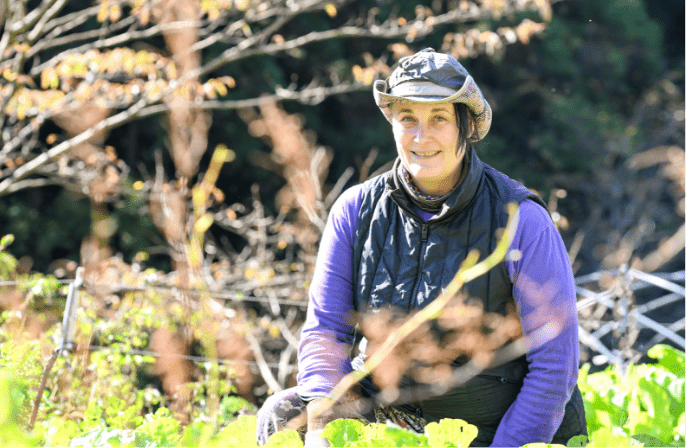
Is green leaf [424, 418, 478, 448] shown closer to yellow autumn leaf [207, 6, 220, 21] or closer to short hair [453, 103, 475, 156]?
short hair [453, 103, 475, 156]

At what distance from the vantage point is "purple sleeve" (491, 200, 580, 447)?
1.39 metres

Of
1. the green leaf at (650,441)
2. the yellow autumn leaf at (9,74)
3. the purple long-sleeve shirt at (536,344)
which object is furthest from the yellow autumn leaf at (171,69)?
the green leaf at (650,441)

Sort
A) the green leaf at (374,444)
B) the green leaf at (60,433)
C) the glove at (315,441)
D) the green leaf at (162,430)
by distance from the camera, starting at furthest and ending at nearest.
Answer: the glove at (315,441) → the green leaf at (162,430) → the green leaf at (374,444) → the green leaf at (60,433)

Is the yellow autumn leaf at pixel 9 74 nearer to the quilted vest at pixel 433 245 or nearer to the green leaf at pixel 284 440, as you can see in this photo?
the quilted vest at pixel 433 245

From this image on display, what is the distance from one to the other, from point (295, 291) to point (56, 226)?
3.26 metres

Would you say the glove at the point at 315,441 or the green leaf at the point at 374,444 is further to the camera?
the glove at the point at 315,441

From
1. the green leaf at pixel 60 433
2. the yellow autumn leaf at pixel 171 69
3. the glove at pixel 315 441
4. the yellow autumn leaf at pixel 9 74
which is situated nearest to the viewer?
the green leaf at pixel 60 433

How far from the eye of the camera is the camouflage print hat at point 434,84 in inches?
57.2

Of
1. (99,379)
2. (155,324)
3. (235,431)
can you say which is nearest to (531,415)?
(235,431)

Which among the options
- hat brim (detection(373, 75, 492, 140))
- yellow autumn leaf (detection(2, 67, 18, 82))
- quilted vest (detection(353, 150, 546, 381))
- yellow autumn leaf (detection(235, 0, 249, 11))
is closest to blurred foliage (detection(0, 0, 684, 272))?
yellow autumn leaf (detection(235, 0, 249, 11))

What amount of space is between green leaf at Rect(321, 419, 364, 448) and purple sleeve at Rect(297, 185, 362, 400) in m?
0.37

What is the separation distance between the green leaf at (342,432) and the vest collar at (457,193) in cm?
58

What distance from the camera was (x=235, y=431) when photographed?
1.01 metres

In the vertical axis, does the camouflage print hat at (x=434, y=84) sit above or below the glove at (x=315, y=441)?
above
